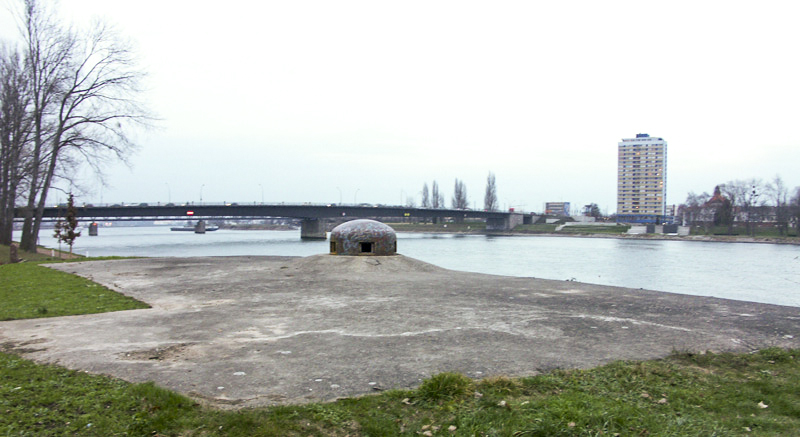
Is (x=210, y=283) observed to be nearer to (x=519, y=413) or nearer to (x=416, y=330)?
(x=416, y=330)

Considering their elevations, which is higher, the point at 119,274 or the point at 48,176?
the point at 48,176

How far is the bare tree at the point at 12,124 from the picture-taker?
28.0 m

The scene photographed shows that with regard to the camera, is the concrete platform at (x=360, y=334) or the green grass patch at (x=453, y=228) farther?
the green grass patch at (x=453, y=228)

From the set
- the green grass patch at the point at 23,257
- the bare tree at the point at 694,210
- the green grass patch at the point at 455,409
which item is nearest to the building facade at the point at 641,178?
the bare tree at the point at 694,210

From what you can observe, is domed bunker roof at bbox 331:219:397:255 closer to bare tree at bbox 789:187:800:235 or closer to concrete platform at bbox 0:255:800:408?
concrete platform at bbox 0:255:800:408

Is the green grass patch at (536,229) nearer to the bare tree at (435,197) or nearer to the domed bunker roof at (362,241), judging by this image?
the bare tree at (435,197)

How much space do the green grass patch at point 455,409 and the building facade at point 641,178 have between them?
602 feet

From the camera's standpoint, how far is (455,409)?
→ 4887mm

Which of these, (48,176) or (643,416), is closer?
(643,416)

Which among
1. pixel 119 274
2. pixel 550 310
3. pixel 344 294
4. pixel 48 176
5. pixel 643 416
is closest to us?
pixel 643 416

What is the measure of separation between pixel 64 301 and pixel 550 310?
458 inches

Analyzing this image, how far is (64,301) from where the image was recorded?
11438 mm

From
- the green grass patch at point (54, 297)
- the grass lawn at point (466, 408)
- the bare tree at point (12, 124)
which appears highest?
the bare tree at point (12, 124)

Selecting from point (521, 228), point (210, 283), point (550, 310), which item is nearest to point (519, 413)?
point (550, 310)
